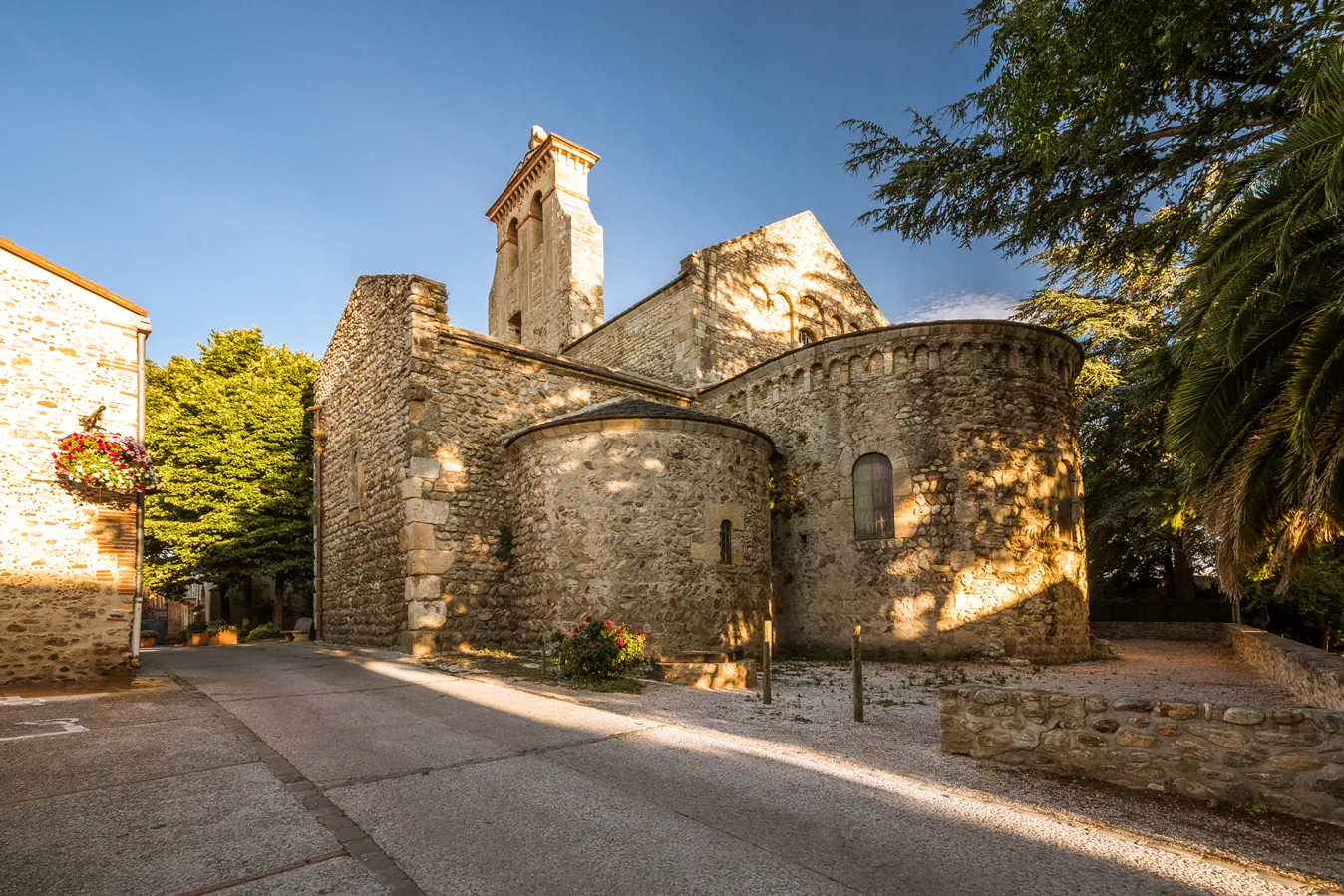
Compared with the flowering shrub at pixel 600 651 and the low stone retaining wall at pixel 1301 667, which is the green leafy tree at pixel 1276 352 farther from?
the flowering shrub at pixel 600 651

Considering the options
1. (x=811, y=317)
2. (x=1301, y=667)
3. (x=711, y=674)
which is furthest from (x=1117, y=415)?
(x=711, y=674)

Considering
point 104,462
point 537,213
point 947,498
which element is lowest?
point 947,498

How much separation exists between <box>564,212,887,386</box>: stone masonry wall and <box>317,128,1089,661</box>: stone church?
12.6 feet

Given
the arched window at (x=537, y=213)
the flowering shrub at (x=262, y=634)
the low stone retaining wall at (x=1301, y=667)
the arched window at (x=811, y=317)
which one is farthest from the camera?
the arched window at (x=537, y=213)

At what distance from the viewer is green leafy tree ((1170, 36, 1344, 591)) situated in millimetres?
5094

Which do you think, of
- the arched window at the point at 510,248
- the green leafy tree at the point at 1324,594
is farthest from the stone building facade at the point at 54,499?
the green leafy tree at the point at 1324,594

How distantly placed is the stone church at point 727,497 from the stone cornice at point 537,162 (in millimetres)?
13096

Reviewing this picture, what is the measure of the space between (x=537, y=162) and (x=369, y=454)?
54.6 feet

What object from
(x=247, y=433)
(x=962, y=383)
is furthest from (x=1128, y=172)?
(x=247, y=433)

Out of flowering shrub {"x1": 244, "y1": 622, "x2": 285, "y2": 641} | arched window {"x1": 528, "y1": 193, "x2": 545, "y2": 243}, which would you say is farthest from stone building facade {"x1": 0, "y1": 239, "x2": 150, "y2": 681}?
arched window {"x1": 528, "y1": 193, "x2": 545, "y2": 243}

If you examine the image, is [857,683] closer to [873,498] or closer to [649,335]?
[873,498]

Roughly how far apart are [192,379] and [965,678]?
24.0 meters

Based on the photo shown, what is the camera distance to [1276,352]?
629 centimetres

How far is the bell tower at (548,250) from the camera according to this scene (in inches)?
981
